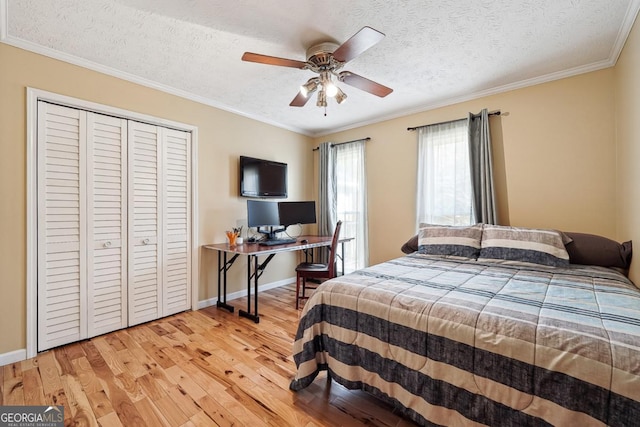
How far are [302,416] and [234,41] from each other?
8.76 feet

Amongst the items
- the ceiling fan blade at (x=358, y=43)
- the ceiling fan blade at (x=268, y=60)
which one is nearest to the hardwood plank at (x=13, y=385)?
the ceiling fan blade at (x=268, y=60)

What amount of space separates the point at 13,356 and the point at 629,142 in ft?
16.4

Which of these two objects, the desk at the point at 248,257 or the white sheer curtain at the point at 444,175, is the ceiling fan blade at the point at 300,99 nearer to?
the desk at the point at 248,257

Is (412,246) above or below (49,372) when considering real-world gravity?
above

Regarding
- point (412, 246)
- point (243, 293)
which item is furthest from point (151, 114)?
point (412, 246)

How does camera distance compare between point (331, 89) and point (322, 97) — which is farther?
point (322, 97)

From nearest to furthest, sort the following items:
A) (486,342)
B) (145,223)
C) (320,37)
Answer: (486,342) → (320,37) → (145,223)

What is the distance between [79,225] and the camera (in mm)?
2436

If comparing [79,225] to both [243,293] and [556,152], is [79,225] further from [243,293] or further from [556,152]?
[556,152]

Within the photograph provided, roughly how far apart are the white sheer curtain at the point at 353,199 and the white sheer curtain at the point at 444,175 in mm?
881

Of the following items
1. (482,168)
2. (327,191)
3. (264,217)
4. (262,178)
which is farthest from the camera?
(327,191)

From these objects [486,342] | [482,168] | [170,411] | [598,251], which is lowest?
[170,411]

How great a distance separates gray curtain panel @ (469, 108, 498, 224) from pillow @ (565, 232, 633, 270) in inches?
26.8

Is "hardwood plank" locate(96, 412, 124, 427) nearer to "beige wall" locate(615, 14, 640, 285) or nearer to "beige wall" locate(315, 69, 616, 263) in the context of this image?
"beige wall" locate(615, 14, 640, 285)
